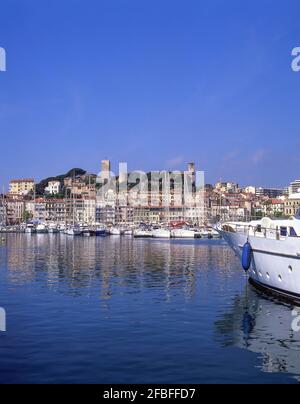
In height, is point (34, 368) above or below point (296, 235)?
below

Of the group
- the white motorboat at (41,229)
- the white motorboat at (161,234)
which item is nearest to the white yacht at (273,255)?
the white motorboat at (161,234)

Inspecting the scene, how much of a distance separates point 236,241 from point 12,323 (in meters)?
15.7

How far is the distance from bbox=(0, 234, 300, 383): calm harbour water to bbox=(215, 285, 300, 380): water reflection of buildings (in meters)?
0.03

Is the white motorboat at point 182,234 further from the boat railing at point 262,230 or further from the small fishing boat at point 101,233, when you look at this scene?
the boat railing at point 262,230

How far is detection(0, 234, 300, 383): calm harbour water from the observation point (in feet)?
44.8

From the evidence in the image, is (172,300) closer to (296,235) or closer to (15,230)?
(296,235)

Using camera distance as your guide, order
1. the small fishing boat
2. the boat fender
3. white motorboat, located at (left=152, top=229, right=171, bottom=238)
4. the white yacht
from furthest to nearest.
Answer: the small fishing boat < white motorboat, located at (left=152, top=229, right=171, bottom=238) < the boat fender < the white yacht

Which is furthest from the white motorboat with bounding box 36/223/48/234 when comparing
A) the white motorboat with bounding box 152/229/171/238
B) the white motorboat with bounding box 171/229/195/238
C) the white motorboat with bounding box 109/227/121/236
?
the white motorboat with bounding box 171/229/195/238

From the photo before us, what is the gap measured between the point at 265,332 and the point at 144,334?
13.0ft

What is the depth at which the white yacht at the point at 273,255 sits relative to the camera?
2306 cm

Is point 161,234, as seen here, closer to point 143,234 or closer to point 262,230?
point 143,234

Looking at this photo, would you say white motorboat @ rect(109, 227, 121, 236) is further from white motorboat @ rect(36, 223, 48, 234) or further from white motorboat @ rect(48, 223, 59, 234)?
white motorboat @ rect(36, 223, 48, 234)

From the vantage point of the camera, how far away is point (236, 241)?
31.8 metres
